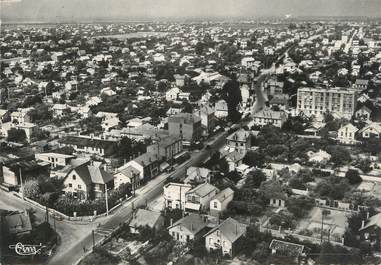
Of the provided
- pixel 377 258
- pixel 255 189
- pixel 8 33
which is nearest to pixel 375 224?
pixel 377 258

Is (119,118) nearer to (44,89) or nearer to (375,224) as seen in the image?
(44,89)

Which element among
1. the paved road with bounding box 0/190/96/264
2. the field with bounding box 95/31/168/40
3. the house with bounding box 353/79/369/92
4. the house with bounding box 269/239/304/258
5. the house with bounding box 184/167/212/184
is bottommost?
the paved road with bounding box 0/190/96/264

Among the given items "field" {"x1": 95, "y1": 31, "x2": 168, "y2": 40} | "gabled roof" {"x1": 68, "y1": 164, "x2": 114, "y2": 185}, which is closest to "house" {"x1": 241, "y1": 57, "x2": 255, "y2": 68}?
"field" {"x1": 95, "y1": 31, "x2": 168, "y2": 40}

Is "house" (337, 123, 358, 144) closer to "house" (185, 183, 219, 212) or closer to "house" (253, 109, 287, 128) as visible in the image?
"house" (253, 109, 287, 128)

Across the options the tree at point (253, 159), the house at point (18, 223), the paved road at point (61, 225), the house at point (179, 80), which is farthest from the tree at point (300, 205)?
the house at point (179, 80)

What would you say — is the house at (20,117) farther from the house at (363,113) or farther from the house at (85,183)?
the house at (363,113)

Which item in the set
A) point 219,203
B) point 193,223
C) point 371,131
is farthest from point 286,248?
point 371,131
